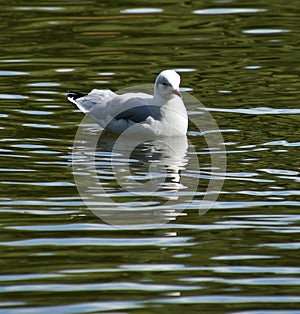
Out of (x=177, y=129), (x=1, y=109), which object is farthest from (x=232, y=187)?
(x=1, y=109)

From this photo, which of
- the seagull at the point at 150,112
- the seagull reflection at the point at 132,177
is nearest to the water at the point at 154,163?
the seagull reflection at the point at 132,177

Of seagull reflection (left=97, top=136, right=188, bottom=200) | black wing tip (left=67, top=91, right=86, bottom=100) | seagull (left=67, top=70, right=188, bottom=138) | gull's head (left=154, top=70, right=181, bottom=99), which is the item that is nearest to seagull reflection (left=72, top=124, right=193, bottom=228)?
seagull reflection (left=97, top=136, right=188, bottom=200)

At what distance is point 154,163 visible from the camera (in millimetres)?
11398

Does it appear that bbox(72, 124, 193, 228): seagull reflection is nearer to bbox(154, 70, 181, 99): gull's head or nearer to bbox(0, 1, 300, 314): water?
bbox(0, 1, 300, 314): water

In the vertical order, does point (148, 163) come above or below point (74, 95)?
below

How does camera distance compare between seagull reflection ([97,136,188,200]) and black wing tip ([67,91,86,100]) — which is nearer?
seagull reflection ([97,136,188,200])

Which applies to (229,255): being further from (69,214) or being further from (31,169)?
(31,169)

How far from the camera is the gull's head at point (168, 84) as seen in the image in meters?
12.5

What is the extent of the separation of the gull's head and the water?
580mm

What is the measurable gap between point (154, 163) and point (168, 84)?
1399mm

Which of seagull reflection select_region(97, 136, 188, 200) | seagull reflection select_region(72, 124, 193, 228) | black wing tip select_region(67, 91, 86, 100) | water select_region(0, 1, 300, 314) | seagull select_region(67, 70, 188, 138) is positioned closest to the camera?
water select_region(0, 1, 300, 314)

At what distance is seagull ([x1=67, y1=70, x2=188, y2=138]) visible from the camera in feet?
40.9

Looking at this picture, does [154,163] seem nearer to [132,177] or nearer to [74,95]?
[132,177]

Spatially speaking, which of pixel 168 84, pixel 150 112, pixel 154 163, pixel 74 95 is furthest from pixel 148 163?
pixel 74 95
